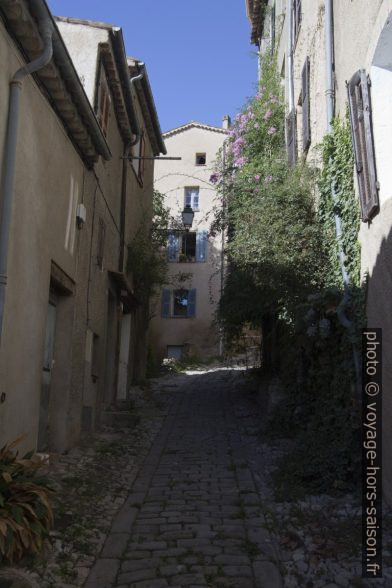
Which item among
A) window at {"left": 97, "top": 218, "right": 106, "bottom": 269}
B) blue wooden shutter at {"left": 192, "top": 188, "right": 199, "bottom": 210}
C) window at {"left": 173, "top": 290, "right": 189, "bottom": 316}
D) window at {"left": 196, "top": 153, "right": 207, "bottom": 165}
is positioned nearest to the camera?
window at {"left": 97, "top": 218, "right": 106, "bottom": 269}

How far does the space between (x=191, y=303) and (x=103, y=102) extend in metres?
16.8

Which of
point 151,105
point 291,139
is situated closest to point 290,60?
point 291,139

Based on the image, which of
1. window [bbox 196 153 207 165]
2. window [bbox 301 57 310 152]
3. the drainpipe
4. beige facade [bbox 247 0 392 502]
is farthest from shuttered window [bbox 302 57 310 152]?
window [bbox 196 153 207 165]

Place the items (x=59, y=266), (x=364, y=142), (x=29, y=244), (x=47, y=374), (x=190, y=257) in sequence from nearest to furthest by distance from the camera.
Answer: (x=29, y=244), (x=364, y=142), (x=59, y=266), (x=47, y=374), (x=190, y=257)

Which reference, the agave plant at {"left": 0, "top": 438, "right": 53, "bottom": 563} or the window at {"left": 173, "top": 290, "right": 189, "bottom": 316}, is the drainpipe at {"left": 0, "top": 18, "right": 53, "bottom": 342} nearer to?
the agave plant at {"left": 0, "top": 438, "right": 53, "bottom": 563}

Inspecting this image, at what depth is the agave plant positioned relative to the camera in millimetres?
4258

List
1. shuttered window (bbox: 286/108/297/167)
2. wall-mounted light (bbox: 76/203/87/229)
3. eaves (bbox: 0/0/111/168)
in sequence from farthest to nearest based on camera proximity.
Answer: shuttered window (bbox: 286/108/297/167) < wall-mounted light (bbox: 76/203/87/229) < eaves (bbox: 0/0/111/168)

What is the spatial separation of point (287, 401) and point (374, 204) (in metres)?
4.07

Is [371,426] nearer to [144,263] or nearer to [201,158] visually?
[144,263]

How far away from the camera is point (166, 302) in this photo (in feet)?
89.0

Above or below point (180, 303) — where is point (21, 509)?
below

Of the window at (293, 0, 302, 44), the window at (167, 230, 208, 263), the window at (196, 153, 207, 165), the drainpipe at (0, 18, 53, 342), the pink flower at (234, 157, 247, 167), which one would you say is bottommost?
the drainpipe at (0, 18, 53, 342)

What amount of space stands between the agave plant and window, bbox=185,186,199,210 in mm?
24163

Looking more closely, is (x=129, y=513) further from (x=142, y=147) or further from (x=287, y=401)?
(x=142, y=147)
